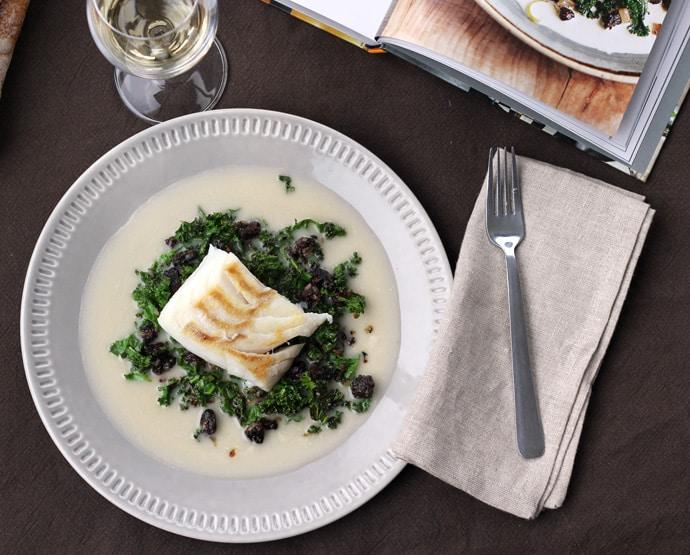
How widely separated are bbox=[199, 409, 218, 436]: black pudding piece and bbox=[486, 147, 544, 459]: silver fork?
25.8 inches

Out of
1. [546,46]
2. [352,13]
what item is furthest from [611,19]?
[352,13]

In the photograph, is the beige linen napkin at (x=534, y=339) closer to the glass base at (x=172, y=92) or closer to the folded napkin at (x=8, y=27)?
the glass base at (x=172, y=92)

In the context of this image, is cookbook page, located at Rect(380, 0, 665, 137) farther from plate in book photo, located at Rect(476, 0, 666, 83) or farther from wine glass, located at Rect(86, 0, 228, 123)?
wine glass, located at Rect(86, 0, 228, 123)

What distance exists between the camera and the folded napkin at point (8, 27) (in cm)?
176

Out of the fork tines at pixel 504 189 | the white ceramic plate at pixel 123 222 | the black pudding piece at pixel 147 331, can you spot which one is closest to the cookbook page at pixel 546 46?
the fork tines at pixel 504 189

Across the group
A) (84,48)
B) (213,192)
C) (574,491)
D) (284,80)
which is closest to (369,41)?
(284,80)

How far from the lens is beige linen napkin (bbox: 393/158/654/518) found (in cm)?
166

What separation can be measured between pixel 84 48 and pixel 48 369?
29.2 inches

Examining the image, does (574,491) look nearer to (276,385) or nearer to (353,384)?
(353,384)

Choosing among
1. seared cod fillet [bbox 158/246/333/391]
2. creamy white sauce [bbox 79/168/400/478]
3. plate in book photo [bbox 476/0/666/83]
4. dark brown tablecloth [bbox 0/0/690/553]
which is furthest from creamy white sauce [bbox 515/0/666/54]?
seared cod fillet [bbox 158/246/333/391]

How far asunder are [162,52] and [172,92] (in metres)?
0.20

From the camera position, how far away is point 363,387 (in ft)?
5.52

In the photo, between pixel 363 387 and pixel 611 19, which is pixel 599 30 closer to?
pixel 611 19

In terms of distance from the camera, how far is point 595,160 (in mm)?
1774
